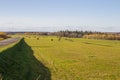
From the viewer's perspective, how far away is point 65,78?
25516mm

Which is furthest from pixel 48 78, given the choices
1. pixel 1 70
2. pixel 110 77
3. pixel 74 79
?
pixel 110 77

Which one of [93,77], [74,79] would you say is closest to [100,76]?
[93,77]

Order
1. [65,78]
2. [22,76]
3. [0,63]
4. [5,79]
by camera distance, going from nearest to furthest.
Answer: [5,79], [22,76], [65,78], [0,63]

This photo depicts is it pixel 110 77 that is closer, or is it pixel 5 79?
pixel 5 79

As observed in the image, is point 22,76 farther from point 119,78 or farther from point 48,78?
point 119,78

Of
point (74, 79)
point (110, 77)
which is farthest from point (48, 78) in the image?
point (110, 77)

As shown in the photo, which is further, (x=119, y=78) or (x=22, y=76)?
(x=119, y=78)

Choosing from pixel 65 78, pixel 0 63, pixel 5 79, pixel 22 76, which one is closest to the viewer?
pixel 5 79

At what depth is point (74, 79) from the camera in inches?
994

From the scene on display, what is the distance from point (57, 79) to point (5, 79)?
5795 mm

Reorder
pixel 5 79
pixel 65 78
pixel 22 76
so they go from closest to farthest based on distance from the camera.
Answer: pixel 5 79 → pixel 22 76 → pixel 65 78

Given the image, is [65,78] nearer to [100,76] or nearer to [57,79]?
[57,79]

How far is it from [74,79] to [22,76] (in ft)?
16.5

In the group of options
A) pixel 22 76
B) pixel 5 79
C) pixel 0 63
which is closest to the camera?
pixel 5 79
